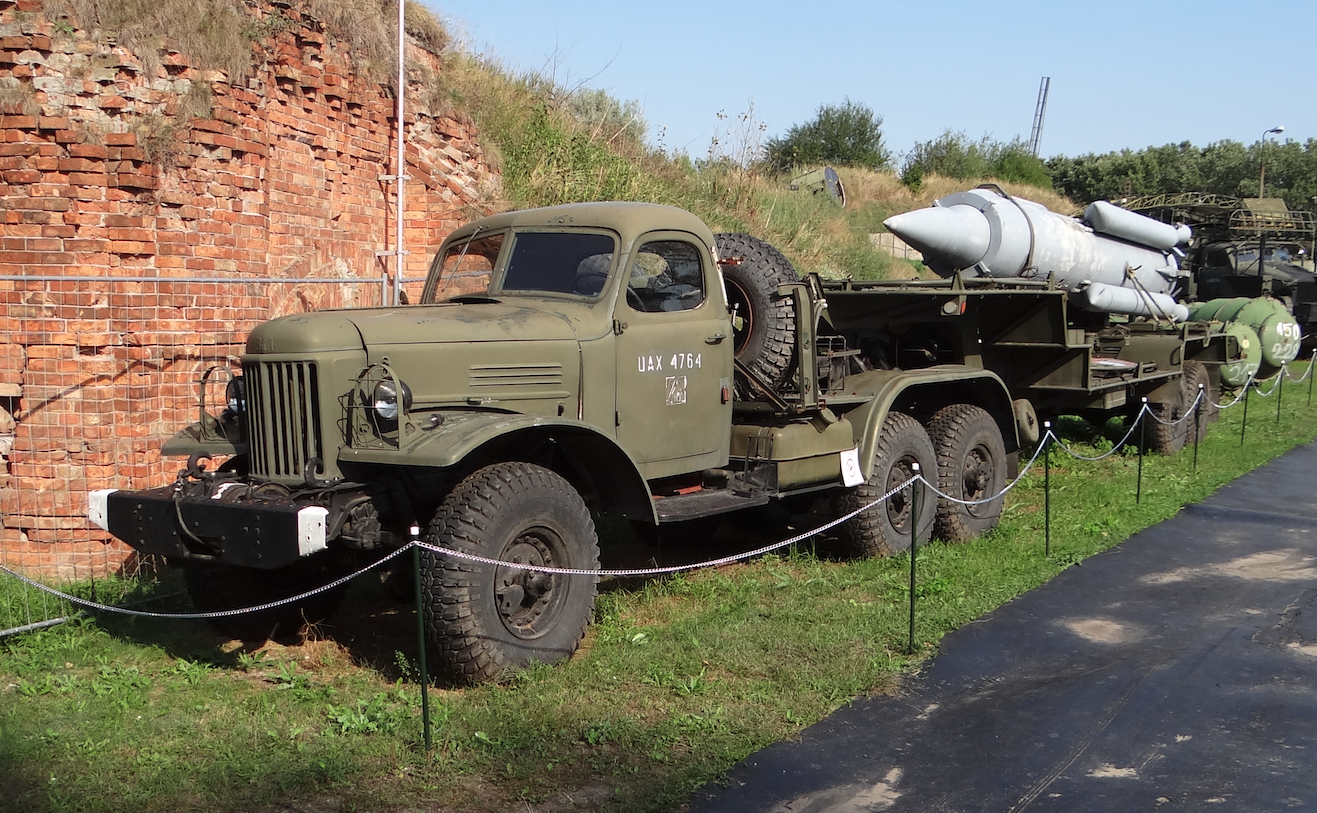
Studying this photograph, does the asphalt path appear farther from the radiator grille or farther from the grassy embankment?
the grassy embankment

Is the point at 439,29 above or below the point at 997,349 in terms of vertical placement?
above

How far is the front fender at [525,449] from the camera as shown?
15.7 ft

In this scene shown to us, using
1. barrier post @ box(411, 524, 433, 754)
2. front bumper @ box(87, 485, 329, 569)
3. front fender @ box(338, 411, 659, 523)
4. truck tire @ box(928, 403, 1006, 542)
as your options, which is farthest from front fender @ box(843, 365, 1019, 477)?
front bumper @ box(87, 485, 329, 569)

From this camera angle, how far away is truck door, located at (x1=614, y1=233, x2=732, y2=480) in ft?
19.6

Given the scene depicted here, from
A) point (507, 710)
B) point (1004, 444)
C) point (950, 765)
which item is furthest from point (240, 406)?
point (1004, 444)

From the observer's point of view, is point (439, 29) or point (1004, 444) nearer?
point (1004, 444)

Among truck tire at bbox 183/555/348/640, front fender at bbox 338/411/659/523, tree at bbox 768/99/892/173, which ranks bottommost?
truck tire at bbox 183/555/348/640

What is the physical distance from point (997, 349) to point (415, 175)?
→ 198 inches

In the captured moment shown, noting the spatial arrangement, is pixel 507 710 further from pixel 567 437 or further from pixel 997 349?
pixel 997 349

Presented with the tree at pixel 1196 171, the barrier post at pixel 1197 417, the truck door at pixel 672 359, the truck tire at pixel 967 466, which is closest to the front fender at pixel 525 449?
the truck door at pixel 672 359

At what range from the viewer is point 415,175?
974 cm

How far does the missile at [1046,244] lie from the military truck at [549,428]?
85cm

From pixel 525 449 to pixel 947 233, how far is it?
15.7 ft

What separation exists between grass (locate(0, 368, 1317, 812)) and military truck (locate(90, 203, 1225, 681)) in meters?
0.32
